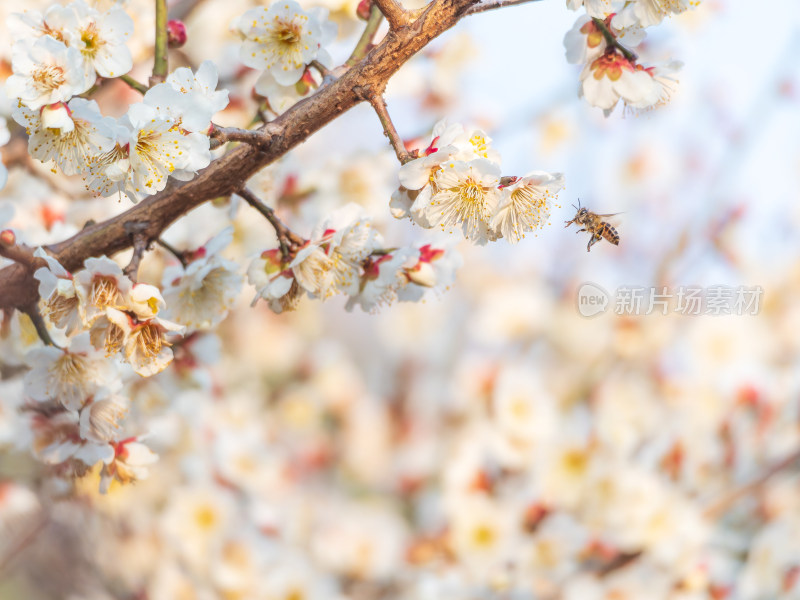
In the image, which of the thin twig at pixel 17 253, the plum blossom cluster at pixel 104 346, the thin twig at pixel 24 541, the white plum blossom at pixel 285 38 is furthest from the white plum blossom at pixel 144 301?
the thin twig at pixel 24 541

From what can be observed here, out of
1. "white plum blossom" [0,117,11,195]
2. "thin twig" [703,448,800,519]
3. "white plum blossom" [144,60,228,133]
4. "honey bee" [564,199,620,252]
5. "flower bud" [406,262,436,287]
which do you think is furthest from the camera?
"thin twig" [703,448,800,519]

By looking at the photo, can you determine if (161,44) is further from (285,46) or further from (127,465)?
(127,465)

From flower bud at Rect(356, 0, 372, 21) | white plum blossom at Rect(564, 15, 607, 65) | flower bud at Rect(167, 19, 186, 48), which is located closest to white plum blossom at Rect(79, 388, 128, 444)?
flower bud at Rect(167, 19, 186, 48)

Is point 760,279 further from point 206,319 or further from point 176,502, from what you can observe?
point 206,319

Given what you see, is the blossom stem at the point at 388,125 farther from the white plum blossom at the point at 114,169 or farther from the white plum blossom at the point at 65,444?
the white plum blossom at the point at 65,444

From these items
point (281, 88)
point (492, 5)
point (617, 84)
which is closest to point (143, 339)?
point (281, 88)

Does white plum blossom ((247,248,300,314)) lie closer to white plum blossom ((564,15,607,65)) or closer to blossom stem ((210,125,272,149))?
blossom stem ((210,125,272,149))
